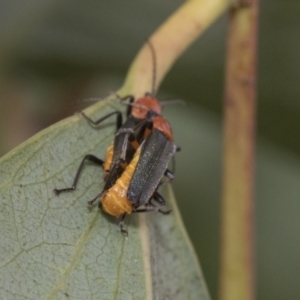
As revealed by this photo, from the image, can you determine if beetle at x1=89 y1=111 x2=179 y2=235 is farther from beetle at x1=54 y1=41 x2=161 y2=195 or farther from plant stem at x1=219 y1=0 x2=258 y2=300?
plant stem at x1=219 y1=0 x2=258 y2=300

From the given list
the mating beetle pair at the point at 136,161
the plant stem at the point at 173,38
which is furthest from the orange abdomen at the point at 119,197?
the plant stem at the point at 173,38

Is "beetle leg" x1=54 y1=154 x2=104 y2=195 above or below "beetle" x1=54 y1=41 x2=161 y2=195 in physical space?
below

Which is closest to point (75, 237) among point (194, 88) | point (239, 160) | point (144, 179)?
point (144, 179)

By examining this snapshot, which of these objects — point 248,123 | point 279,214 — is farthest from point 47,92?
point 248,123

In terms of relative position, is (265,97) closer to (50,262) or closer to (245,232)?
(245,232)

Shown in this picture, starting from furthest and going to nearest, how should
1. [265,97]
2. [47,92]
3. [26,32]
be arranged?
1. [47,92]
2. [26,32]
3. [265,97]

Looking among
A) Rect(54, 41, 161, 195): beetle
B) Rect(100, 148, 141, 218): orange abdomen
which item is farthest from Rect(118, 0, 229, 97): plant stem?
Rect(100, 148, 141, 218): orange abdomen

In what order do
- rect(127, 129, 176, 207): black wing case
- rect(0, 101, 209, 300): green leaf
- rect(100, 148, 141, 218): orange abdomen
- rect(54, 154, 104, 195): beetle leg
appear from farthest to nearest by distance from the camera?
rect(127, 129, 176, 207): black wing case < rect(100, 148, 141, 218): orange abdomen < rect(54, 154, 104, 195): beetle leg < rect(0, 101, 209, 300): green leaf
